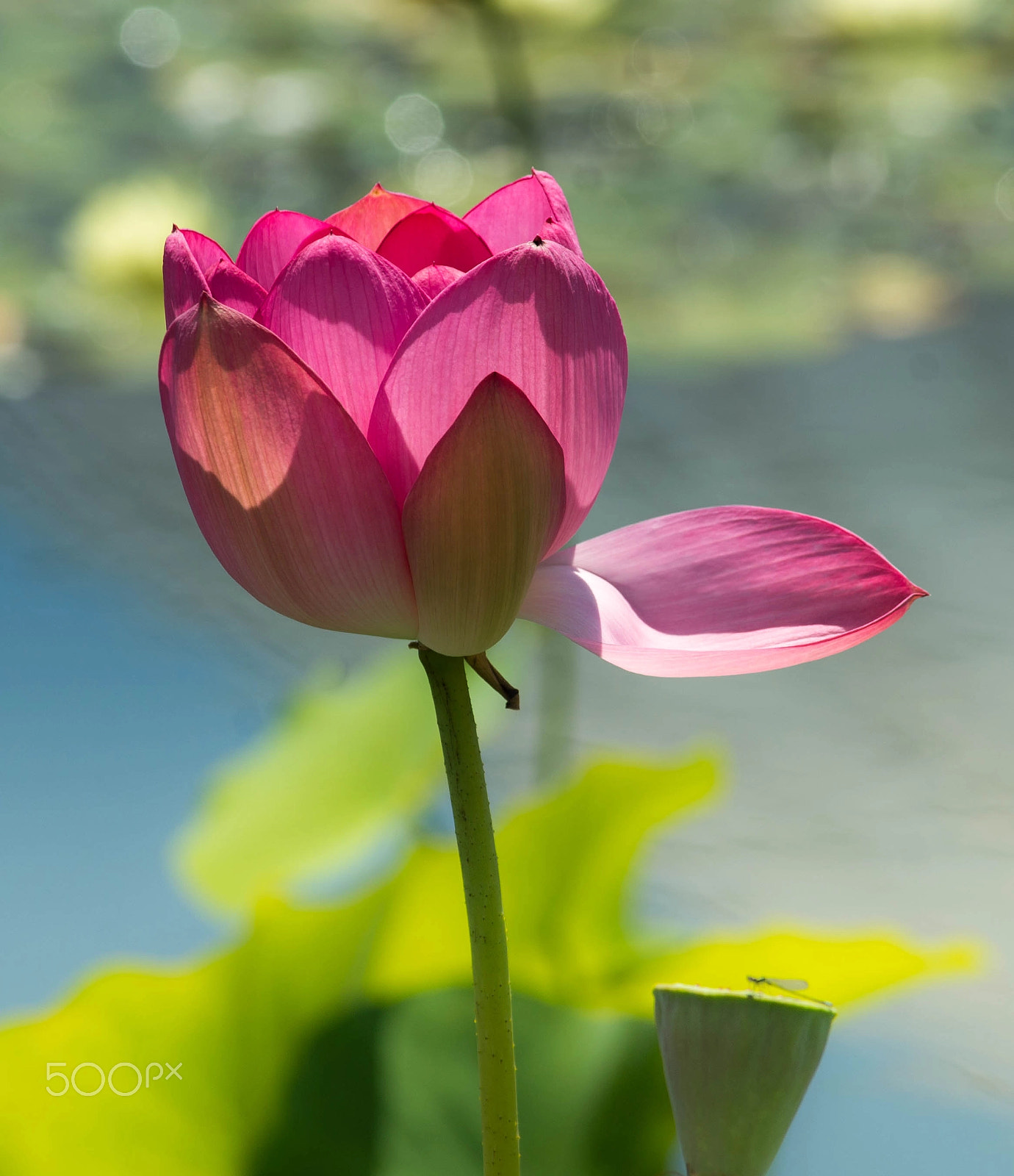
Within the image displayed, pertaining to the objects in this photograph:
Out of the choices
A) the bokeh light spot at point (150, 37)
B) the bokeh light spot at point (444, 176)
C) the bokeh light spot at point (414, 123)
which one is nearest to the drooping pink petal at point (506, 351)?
the bokeh light spot at point (444, 176)

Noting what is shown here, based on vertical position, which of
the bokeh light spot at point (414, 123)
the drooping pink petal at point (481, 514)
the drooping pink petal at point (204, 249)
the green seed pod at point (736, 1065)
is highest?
the bokeh light spot at point (414, 123)

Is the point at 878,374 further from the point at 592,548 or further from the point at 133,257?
→ the point at 592,548

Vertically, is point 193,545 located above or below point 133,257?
above

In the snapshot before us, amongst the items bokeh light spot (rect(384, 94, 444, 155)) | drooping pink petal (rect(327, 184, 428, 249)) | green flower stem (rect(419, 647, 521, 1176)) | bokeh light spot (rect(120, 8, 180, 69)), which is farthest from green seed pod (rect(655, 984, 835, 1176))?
bokeh light spot (rect(120, 8, 180, 69))

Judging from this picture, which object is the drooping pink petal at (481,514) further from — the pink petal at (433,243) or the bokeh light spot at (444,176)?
the bokeh light spot at (444,176)

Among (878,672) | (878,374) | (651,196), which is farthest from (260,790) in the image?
(651,196)

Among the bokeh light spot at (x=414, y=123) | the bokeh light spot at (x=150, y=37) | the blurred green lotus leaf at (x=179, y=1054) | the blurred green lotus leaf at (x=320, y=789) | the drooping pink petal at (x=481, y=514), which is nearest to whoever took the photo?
the drooping pink petal at (x=481, y=514)

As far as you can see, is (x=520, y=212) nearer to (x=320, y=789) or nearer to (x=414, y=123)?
(x=320, y=789)

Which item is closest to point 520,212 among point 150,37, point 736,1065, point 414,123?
point 736,1065
